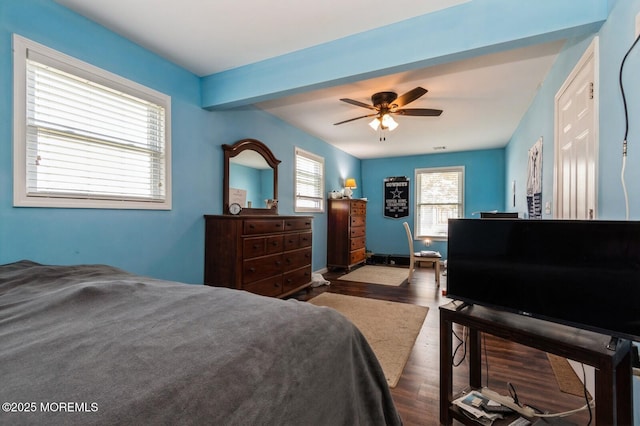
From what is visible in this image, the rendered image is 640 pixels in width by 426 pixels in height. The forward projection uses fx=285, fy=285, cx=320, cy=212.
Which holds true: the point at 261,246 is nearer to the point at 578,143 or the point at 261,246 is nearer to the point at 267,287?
the point at 267,287

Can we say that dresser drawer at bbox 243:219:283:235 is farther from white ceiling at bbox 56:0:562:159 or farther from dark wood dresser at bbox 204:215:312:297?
white ceiling at bbox 56:0:562:159

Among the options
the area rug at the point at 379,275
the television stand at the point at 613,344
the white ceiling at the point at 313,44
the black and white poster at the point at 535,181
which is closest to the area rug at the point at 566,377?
the television stand at the point at 613,344

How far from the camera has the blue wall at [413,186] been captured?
6102 millimetres

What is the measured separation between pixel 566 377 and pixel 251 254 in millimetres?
2743

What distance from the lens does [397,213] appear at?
6.92 metres

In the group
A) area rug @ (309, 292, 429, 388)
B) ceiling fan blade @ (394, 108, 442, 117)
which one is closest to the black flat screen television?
area rug @ (309, 292, 429, 388)

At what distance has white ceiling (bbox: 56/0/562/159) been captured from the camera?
1.99 meters

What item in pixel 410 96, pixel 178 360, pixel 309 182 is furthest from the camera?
pixel 309 182

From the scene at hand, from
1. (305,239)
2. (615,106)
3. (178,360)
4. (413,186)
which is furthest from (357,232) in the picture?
(178,360)

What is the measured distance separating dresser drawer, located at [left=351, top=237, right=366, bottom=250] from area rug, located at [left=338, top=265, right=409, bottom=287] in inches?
17.8

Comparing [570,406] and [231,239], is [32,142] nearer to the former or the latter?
[231,239]

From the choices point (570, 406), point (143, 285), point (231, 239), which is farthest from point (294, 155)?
point (570, 406)

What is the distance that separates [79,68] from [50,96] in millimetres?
295

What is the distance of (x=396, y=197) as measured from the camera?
693 cm
